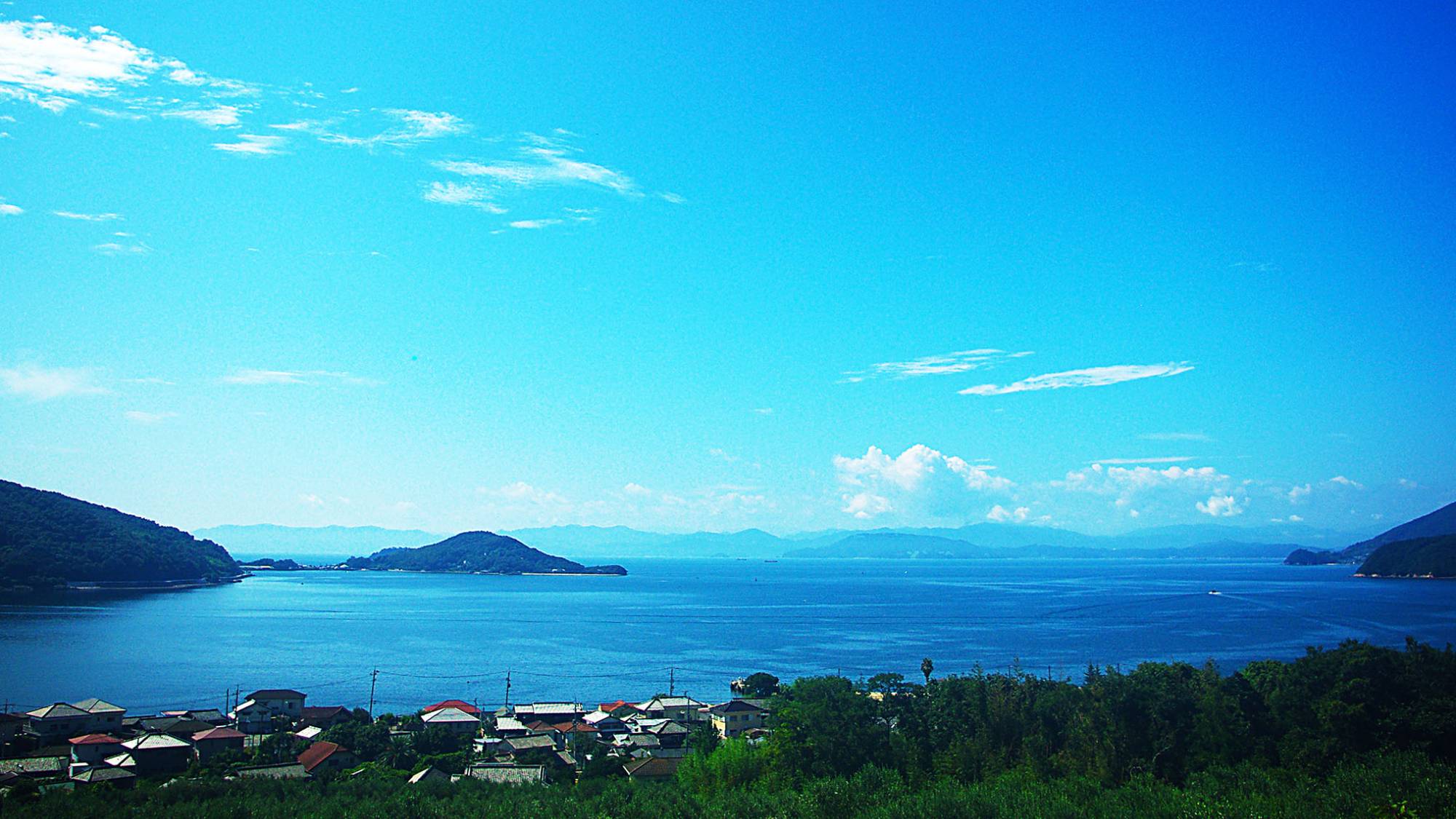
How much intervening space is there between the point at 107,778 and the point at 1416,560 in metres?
110

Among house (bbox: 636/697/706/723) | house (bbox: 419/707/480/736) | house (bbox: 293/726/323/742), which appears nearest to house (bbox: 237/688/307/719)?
house (bbox: 293/726/323/742)

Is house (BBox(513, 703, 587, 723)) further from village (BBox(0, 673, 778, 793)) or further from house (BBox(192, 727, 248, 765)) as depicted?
house (BBox(192, 727, 248, 765))

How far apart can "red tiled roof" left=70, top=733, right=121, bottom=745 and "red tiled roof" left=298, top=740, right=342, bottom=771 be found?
13.9 ft

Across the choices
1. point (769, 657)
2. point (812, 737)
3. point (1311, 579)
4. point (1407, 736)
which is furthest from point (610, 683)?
point (1311, 579)

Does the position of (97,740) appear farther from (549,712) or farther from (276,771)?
(549,712)

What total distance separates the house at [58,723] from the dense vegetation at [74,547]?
166ft

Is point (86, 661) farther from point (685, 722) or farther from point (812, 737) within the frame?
point (812, 737)

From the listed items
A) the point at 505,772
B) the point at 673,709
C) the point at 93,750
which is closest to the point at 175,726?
the point at 93,750

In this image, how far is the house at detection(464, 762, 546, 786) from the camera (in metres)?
16.5

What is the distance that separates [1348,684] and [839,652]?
26.3 m

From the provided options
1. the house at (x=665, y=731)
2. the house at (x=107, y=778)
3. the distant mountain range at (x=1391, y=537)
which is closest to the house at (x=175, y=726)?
the house at (x=107, y=778)

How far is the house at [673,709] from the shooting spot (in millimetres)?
23781

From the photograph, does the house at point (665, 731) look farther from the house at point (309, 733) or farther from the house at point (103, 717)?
the house at point (103, 717)

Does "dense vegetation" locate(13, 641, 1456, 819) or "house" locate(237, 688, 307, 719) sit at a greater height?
"dense vegetation" locate(13, 641, 1456, 819)
